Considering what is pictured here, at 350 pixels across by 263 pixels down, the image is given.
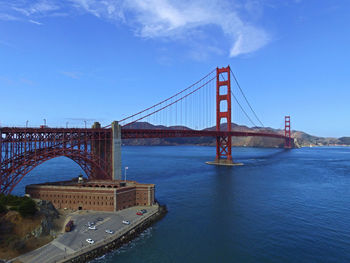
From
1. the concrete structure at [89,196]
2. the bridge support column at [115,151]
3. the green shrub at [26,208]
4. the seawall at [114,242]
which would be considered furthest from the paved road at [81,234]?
the bridge support column at [115,151]

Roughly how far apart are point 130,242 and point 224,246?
1125 centimetres

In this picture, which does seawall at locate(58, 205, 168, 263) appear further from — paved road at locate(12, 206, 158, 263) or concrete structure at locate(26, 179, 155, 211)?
concrete structure at locate(26, 179, 155, 211)

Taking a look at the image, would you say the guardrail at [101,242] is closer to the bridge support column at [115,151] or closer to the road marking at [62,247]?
the road marking at [62,247]

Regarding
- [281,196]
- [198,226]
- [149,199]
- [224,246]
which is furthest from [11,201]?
[281,196]

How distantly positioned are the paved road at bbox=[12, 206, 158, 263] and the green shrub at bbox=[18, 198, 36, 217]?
15.8 feet

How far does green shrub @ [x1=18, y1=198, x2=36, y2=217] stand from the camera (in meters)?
31.7

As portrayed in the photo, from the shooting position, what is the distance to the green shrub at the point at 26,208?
31.7 m

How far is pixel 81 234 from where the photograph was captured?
32.0m

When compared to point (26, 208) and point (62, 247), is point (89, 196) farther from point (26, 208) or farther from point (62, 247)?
point (62, 247)

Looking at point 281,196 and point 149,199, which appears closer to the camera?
point 149,199

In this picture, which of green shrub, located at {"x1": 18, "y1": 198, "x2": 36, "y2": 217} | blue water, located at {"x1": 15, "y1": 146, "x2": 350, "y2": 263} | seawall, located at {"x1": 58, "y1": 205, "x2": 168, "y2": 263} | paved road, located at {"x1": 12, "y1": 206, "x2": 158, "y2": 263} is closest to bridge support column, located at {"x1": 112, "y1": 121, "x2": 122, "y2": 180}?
blue water, located at {"x1": 15, "y1": 146, "x2": 350, "y2": 263}

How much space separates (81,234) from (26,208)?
7.37m

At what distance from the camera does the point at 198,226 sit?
3678 centimetres

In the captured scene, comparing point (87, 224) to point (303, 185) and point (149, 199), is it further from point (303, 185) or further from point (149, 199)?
point (303, 185)
